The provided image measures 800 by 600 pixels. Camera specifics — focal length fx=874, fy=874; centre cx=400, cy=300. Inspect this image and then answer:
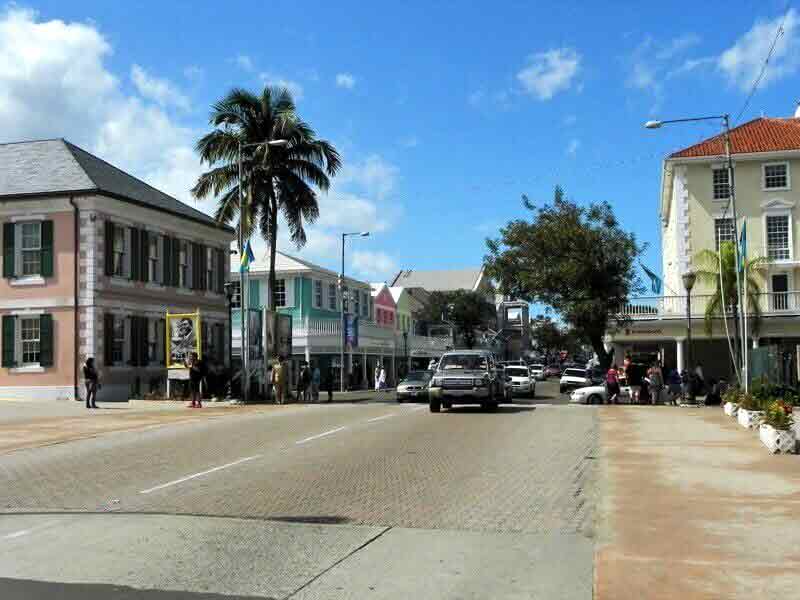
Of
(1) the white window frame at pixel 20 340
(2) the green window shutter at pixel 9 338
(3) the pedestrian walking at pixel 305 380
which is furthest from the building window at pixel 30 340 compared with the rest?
(3) the pedestrian walking at pixel 305 380

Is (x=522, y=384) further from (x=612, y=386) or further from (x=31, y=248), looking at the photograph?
(x=31, y=248)

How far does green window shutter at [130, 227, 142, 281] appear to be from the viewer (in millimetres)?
34750

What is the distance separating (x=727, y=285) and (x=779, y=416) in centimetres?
2439

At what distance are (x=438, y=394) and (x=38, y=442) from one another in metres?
11.8

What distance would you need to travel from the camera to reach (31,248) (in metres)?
33.2

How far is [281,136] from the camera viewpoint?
120ft

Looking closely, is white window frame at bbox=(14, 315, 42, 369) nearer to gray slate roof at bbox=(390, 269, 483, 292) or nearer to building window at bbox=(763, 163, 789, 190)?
building window at bbox=(763, 163, 789, 190)

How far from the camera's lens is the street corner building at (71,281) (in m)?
32.5

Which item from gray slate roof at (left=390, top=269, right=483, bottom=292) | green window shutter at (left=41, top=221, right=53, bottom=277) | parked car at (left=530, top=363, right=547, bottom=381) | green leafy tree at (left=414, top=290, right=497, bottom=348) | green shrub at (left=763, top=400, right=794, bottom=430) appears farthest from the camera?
gray slate roof at (left=390, top=269, right=483, bottom=292)

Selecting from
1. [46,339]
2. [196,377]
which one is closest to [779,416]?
[196,377]

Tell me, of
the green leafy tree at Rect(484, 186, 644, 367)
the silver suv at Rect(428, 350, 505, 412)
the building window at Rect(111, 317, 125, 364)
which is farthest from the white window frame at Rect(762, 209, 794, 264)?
the building window at Rect(111, 317, 125, 364)

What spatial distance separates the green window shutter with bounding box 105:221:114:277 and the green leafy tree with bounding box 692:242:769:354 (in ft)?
75.7

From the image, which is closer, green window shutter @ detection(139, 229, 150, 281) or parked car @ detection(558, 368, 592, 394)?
green window shutter @ detection(139, 229, 150, 281)

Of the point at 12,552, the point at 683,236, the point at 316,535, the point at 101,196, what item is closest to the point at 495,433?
the point at 316,535
